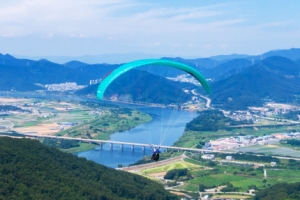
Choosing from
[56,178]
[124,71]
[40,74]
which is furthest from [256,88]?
[124,71]

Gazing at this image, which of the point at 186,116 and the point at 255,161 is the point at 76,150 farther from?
the point at 186,116

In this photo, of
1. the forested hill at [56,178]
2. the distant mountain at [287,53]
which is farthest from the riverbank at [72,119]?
the distant mountain at [287,53]

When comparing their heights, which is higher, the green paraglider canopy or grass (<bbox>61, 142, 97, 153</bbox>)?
the green paraglider canopy

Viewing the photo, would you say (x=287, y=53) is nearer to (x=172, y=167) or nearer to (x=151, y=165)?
(x=172, y=167)

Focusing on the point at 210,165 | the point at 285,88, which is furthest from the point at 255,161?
the point at 285,88

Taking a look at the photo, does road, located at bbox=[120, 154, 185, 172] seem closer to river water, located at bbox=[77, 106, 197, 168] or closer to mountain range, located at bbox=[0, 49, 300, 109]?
river water, located at bbox=[77, 106, 197, 168]

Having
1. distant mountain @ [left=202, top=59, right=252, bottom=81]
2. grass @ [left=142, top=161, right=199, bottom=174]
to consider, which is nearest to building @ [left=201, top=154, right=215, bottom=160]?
grass @ [left=142, top=161, right=199, bottom=174]
